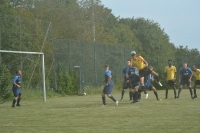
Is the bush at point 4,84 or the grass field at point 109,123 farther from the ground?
the bush at point 4,84

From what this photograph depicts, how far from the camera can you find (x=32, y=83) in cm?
2919

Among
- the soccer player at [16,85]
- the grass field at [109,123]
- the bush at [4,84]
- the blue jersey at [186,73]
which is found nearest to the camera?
the grass field at [109,123]

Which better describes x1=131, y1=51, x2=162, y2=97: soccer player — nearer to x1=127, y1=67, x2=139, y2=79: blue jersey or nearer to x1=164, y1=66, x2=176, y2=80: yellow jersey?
x1=127, y1=67, x2=139, y2=79: blue jersey

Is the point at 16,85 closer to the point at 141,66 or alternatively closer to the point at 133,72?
the point at 133,72

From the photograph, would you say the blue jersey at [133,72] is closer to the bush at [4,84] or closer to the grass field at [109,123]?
the grass field at [109,123]

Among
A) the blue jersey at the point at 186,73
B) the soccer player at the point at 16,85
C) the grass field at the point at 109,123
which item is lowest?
the grass field at the point at 109,123

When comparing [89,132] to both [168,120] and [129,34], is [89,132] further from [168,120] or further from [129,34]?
[129,34]

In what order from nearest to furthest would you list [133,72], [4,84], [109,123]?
[109,123]
[133,72]
[4,84]

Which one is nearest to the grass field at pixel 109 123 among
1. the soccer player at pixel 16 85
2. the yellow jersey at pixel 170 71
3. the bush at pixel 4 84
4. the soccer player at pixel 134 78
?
the soccer player at pixel 134 78

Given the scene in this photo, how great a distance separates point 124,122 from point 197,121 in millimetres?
1946

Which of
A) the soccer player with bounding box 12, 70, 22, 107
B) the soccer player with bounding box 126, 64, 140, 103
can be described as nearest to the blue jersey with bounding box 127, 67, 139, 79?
the soccer player with bounding box 126, 64, 140, 103

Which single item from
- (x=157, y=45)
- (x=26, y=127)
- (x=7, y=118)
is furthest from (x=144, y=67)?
(x=157, y=45)

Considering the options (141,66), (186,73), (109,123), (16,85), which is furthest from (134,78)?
(109,123)

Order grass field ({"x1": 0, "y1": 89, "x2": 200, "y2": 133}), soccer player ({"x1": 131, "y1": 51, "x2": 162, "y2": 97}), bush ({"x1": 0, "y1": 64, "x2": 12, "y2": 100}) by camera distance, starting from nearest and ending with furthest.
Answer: grass field ({"x1": 0, "y1": 89, "x2": 200, "y2": 133}), soccer player ({"x1": 131, "y1": 51, "x2": 162, "y2": 97}), bush ({"x1": 0, "y1": 64, "x2": 12, "y2": 100})
